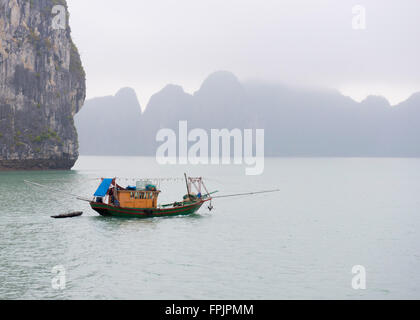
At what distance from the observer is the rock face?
275ft

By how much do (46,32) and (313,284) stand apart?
90.0 meters

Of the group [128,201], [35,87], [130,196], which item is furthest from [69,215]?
[35,87]

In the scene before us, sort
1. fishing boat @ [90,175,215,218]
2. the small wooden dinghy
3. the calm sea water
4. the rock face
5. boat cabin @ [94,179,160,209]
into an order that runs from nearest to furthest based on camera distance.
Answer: the calm sea water → the small wooden dinghy → fishing boat @ [90,175,215,218] → boat cabin @ [94,179,160,209] → the rock face

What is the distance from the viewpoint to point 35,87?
295 ft

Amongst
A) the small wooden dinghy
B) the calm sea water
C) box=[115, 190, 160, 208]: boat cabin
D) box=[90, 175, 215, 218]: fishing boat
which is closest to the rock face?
the calm sea water

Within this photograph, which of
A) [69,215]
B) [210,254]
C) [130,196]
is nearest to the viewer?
[210,254]

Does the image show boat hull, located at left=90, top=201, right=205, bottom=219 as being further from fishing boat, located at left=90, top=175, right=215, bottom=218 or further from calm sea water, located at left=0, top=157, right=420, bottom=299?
calm sea water, located at left=0, top=157, right=420, bottom=299

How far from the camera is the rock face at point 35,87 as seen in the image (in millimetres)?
83938

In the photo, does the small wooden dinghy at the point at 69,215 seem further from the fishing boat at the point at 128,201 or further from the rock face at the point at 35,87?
the rock face at the point at 35,87

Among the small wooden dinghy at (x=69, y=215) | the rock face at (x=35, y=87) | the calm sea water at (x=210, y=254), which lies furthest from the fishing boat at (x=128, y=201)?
the rock face at (x=35, y=87)

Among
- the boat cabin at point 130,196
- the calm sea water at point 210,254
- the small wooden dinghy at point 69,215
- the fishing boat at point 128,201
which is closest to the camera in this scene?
the calm sea water at point 210,254

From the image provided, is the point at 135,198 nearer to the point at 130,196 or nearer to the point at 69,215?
the point at 130,196

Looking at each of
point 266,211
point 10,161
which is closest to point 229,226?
point 266,211

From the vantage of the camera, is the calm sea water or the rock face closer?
the calm sea water
